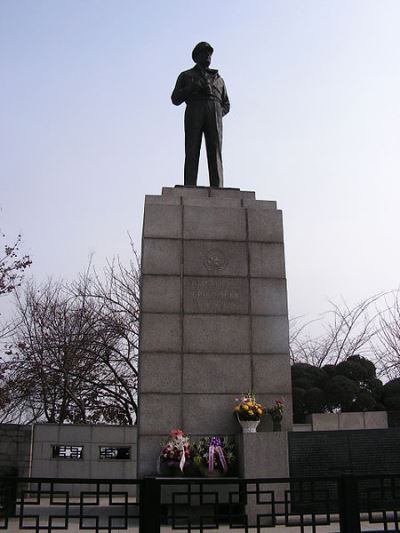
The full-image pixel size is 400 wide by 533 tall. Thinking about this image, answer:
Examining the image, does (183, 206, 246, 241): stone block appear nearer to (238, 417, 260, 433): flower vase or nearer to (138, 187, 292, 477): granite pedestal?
(138, 187, 292, 477): granite pedestal

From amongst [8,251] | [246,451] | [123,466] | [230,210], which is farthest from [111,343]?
[246,451]

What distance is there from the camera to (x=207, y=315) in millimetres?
8836

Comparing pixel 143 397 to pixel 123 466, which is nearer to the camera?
pixel 143 397

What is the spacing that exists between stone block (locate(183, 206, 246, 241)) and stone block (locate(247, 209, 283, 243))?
0.12 m

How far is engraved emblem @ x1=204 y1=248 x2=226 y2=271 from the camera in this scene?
9.05 m

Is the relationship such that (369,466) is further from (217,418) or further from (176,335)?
(176,335)

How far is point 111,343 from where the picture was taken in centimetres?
1958

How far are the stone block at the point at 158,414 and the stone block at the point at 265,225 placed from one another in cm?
264

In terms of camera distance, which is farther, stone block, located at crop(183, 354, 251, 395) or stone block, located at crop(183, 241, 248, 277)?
stone block, located at crop(183, 241, 248, 277)

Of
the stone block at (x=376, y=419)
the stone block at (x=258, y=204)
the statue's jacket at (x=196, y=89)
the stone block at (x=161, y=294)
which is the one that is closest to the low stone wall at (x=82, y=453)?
the stone block at (x=376, y=419)

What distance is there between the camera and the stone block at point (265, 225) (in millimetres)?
9352

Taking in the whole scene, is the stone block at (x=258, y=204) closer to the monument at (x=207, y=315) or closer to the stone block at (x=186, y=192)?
the monument at (x=207, y=315)

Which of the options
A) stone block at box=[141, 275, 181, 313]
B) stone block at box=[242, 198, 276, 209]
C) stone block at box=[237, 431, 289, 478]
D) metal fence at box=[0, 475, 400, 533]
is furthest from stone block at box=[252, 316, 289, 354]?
metal fence at box=[0, 475, 400, 533]

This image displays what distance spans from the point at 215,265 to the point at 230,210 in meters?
0.92
